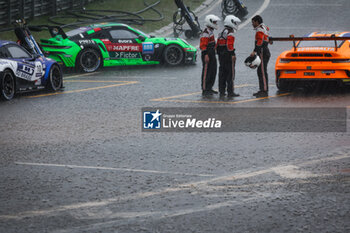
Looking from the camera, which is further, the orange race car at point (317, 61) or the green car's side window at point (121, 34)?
the green car's side window at point (121, 34)

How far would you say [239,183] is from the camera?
23.2 feet

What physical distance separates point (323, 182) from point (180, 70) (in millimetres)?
12179

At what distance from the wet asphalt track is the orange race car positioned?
25.0 inches

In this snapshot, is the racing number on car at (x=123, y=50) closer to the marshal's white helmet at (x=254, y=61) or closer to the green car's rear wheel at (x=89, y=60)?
the green car's rear wheel at (x=89, y=60)

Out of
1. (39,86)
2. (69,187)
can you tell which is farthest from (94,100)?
(69,187)

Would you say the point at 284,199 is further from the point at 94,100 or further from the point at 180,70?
the point at 180,70

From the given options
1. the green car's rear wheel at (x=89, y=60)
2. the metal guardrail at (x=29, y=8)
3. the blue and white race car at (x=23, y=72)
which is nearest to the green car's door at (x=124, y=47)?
the green car's rear wheel at (x=89, y=60)

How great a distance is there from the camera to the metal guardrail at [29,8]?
27.3m

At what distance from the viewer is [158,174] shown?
7.52m

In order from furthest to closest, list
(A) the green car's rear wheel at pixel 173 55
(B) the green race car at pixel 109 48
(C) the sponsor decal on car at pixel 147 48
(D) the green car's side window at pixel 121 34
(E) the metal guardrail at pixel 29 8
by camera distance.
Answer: (E) the metal guardrail at pixel 29 8, (A) the green car's rear wheel at pixel 173 55, (C) the sponsor decal on car at pixel 147 48, (D) the green car's side window at pixel 121 34, (B) the green race car at pixel 109 48

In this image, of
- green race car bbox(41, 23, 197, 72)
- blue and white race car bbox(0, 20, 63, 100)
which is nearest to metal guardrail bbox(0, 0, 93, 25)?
green race car bbox(41, 23, 197, 72)

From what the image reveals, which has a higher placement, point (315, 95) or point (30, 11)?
point (30, 11)

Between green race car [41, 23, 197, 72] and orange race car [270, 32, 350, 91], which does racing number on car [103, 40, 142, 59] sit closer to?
green race car [41, 23, 197, 72]

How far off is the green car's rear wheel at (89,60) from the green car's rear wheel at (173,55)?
2.06 m
